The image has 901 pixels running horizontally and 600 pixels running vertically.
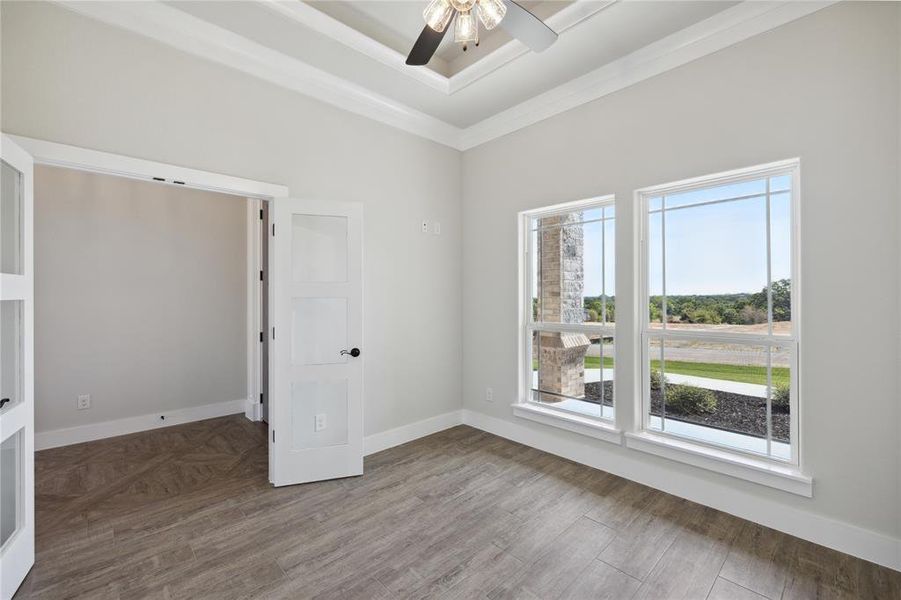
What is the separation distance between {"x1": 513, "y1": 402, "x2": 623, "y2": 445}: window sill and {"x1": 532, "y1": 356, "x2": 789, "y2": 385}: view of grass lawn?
621 mm

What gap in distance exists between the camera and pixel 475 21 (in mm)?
1917

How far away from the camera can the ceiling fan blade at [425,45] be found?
6.49 feet

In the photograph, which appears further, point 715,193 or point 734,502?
point 715,193

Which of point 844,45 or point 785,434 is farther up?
point 844,45

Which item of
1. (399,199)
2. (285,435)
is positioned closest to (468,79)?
(399,199)

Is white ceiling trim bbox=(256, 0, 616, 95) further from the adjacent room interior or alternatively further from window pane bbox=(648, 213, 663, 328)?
window pane bbox=(648, 213, 663, 328)

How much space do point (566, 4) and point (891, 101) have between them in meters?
1.88

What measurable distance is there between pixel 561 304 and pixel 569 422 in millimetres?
1035

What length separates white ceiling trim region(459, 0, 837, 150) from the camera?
234 centimetres

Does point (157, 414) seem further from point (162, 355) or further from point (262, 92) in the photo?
point (262, 92)

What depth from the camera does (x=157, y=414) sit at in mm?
4137

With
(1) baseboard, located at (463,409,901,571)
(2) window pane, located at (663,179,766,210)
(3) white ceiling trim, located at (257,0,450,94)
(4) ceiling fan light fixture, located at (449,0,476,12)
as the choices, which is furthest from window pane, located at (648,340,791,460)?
(3) white ceiling trim, located at (257,0,450,94)

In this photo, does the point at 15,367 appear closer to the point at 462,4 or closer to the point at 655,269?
the point at 462,4

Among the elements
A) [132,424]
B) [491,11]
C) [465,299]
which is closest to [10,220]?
[491,11]
